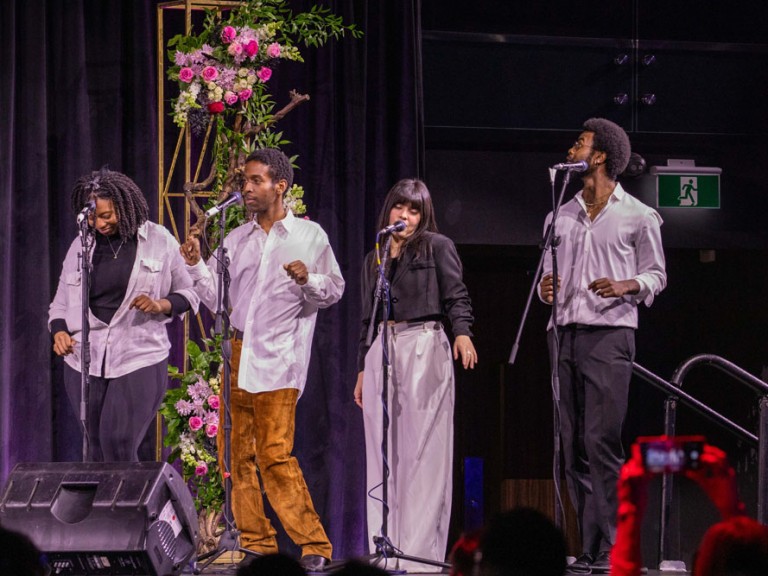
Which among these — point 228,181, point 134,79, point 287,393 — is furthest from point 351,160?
point 287,393

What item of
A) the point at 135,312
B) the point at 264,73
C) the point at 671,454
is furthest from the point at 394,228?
the point at 671,454

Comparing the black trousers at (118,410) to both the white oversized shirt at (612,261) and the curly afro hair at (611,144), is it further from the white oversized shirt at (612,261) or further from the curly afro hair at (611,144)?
the curly afro hair at (611,144)

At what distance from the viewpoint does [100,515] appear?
4.02 metres

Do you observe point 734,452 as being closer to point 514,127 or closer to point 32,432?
point 514,127

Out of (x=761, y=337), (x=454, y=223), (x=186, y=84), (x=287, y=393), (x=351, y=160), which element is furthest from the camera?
(x=761, y=337)

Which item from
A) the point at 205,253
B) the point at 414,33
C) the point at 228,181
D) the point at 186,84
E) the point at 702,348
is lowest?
the point at 702,348

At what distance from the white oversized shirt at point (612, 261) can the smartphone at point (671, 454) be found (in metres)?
2.90

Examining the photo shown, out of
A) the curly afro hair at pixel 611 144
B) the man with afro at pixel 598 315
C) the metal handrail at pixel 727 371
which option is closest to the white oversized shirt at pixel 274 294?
the man with afro at pixel 598 315

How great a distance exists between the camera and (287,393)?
4.93 metres

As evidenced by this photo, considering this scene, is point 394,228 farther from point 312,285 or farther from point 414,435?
point 414,435

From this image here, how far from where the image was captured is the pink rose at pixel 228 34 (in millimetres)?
5812

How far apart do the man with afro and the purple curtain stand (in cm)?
181

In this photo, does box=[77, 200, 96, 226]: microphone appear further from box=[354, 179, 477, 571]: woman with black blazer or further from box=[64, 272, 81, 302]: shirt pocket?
box=[354, 179, 477, 571]: woman with black blazer

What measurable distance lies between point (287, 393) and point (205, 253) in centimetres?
142
